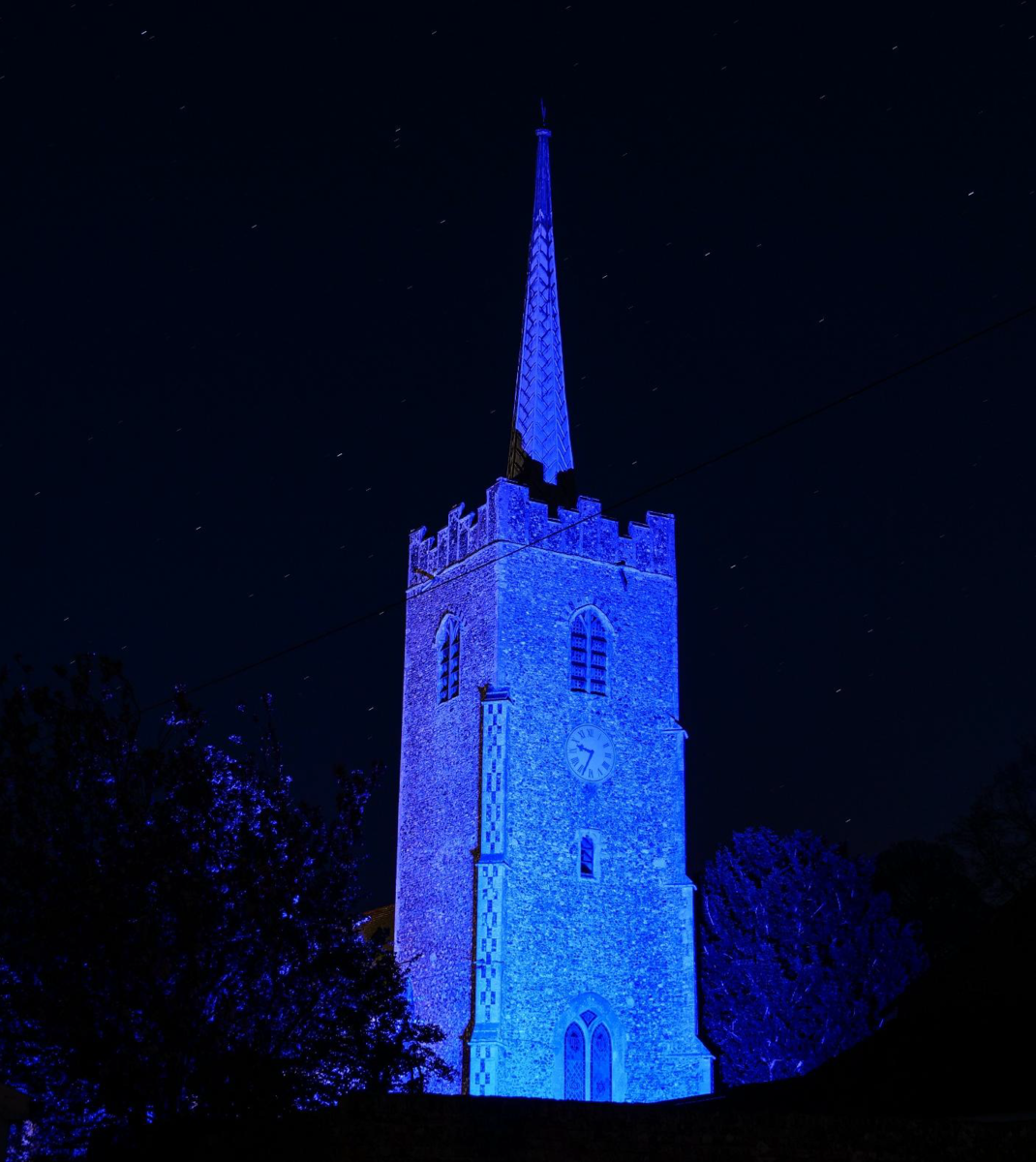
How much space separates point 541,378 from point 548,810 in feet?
40.8

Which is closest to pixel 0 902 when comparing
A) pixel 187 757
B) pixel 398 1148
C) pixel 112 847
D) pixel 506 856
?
pixel 112 847

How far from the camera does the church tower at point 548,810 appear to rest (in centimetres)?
3250

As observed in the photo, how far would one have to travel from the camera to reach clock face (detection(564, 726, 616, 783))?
34.5 m

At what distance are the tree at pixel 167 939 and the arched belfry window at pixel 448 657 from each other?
14.9 metres

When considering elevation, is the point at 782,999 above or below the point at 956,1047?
above

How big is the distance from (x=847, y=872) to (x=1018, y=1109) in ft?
94.2

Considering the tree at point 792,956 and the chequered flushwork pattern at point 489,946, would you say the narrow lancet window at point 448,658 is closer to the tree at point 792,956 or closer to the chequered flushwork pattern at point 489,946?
the chequered flushwork pattern at point 489,946

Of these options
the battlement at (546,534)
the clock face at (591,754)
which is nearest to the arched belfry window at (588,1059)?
the clock face at (591,754)

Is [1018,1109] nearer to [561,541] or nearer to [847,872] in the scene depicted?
[561,541]

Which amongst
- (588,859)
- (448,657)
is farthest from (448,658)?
(588,859)

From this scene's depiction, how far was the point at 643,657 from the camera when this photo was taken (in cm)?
3634

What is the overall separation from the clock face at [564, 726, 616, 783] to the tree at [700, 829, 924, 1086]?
834 centimetres

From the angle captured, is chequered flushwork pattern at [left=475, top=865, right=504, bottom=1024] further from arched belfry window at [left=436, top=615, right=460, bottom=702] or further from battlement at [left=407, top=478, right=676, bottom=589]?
battlement at [left=407, top=478, right=676, bottom=589]

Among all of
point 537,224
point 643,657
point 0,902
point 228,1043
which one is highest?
point 537,224
